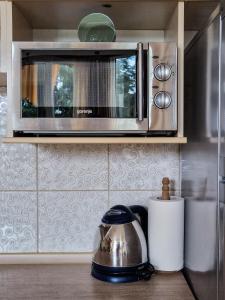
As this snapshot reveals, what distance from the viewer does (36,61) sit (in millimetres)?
1095

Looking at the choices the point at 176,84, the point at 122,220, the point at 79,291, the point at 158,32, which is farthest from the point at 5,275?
the point at 158,32

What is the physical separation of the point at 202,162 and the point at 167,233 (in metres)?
0.34

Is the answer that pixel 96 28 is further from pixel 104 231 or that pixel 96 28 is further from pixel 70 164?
pixel 104 231

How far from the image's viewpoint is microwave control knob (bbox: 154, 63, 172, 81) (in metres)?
1.08

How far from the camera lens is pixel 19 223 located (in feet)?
4.87

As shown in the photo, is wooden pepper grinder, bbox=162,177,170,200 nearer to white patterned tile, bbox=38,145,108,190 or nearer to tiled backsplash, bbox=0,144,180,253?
tiled backsplash, bbox=0,144,180,253

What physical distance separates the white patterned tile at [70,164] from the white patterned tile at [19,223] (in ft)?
0.30

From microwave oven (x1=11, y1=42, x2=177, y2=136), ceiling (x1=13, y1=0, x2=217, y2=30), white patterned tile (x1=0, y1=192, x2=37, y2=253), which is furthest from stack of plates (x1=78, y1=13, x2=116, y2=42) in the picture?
white patterned tile (x1=0, y1=192, x2=37, y2=253)

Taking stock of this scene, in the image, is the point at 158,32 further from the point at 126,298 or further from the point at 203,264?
the point at 126,298

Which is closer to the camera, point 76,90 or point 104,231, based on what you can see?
point 76,90

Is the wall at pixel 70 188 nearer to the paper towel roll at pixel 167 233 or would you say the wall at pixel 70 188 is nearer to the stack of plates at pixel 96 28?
the paper towel roll at pixel 167 233

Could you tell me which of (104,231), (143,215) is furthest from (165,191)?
(104,231)

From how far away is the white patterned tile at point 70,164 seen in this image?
4.85ft

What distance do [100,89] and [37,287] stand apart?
0.69 metres
